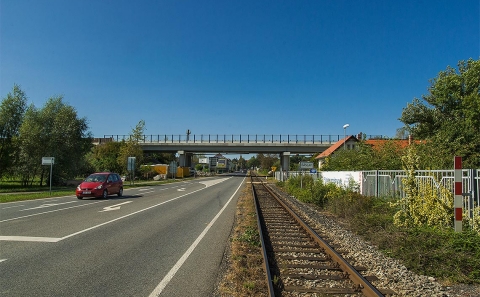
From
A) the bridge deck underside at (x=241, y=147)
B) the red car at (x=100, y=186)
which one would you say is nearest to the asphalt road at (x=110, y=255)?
the red car at (x=100, y=186)

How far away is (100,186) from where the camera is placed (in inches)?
822

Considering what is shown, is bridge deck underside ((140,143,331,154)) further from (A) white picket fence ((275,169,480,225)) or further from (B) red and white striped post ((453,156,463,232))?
(B) red and white striped post ((453,156,463,232))

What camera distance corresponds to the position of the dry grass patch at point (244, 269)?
206 inches

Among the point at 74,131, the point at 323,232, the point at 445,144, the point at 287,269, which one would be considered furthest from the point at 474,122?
the point at 74,131

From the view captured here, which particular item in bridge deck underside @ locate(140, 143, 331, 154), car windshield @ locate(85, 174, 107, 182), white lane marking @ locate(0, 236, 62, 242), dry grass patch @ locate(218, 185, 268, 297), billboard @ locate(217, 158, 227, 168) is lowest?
white lane marking @ locate(0, 236, 62, 242)

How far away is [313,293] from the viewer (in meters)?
5.13

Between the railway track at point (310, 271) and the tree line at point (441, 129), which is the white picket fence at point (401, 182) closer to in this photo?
the tree line at point (441, 129)

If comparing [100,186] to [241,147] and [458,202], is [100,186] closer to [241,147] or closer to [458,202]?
[458,202]

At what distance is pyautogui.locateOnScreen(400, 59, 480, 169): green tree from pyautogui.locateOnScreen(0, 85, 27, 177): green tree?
3722 centimetres

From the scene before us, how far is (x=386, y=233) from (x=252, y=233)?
3449 millimetres

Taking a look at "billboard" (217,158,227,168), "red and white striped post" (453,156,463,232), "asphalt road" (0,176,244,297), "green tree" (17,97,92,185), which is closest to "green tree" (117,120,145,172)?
"green tree" (17,97,92,185)

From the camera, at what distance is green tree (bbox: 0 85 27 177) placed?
35.4 meters

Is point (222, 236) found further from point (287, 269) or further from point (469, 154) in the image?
point (469, 154)

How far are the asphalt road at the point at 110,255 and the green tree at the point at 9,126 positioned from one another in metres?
27.3
